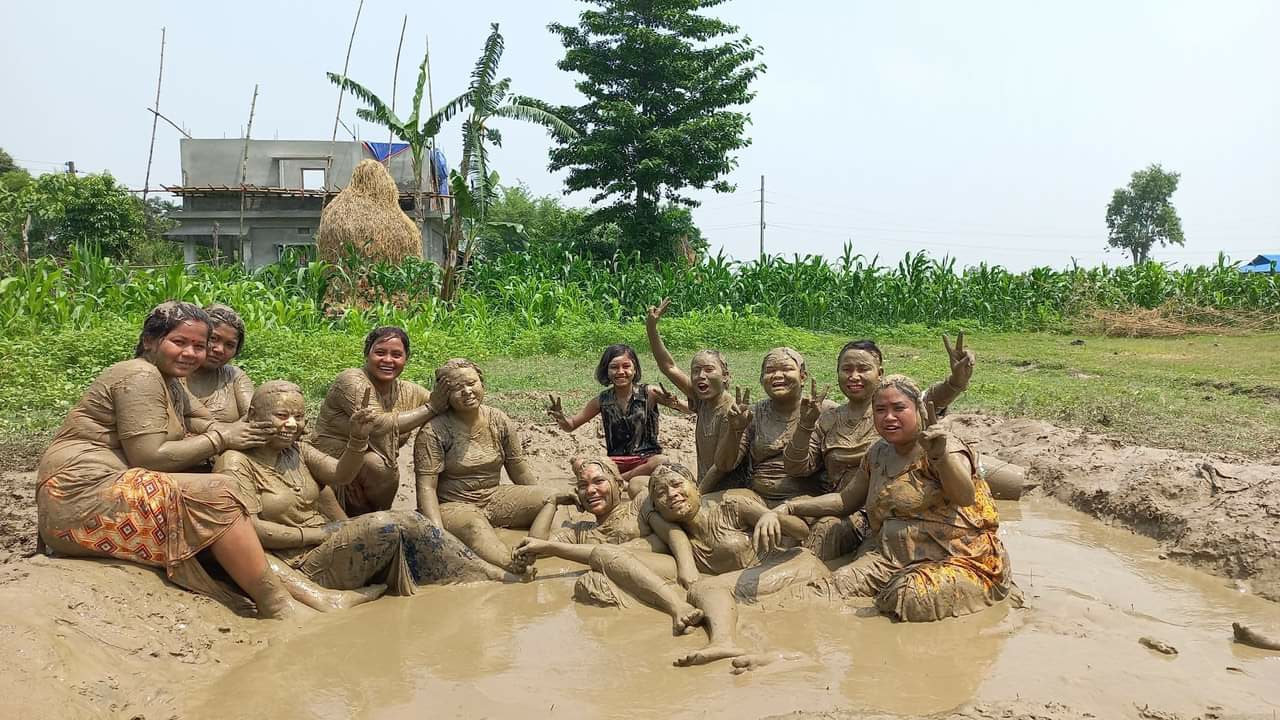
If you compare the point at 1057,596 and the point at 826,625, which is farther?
the point at 1057,596

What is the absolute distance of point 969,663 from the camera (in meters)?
4.22

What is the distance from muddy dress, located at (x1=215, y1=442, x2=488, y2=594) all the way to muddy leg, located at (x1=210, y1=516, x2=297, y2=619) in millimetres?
317

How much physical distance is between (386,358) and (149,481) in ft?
6.26

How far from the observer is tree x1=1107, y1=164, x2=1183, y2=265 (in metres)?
42.8

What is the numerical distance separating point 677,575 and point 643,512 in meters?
0.61

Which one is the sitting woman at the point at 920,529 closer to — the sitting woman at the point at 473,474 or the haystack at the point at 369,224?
the sitting woman at the point at 473,474

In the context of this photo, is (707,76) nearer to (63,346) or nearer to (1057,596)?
(63,346)

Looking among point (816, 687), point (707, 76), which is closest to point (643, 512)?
point (816, 687)

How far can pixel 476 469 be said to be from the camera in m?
6.25

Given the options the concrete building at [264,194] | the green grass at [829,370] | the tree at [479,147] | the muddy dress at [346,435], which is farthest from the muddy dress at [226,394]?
the concrete building at [264,194]

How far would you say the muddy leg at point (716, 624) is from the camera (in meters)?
4.21

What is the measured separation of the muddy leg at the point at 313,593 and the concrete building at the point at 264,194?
1941 cm

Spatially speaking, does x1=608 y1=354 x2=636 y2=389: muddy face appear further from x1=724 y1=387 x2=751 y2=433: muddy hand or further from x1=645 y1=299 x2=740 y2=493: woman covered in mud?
x1=724 y1=387 x2=751 y2=433: muddy hand

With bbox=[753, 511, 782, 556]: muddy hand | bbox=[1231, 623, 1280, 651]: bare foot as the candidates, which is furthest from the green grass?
bbox=[753, 511, 782, 556]: muddy hand
